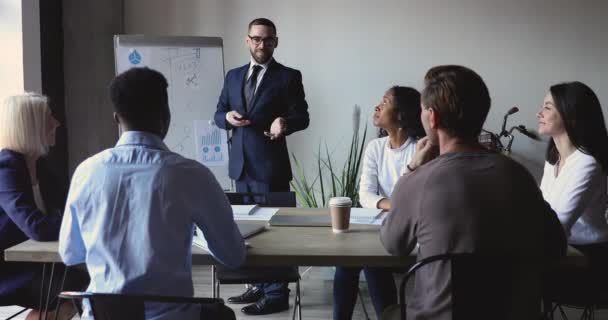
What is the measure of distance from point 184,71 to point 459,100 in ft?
9.56

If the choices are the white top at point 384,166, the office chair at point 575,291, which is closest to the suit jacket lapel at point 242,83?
the white top at point 384,166

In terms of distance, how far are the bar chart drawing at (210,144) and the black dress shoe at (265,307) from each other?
3.91 feet

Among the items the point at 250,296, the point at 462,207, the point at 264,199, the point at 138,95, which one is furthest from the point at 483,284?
the point at 250,296

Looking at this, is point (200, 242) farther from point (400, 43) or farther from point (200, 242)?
point (400, 43)

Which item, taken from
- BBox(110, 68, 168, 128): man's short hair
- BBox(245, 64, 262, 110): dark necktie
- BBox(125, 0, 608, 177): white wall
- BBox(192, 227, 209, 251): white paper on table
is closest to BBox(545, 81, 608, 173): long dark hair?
BBox(192, 227, 209, 251): white paper on table

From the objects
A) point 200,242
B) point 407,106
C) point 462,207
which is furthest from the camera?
point 407,106

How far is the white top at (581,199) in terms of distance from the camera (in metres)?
2.13

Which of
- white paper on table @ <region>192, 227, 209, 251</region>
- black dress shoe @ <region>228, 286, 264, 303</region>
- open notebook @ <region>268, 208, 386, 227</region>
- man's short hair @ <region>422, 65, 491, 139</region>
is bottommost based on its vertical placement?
black dress shoe @ <region>228, 286, 264, 303</region>

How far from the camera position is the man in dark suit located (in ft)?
11.7

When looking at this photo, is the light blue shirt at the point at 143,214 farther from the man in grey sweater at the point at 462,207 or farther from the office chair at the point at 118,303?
the man in grey sweater at the point at 462,207

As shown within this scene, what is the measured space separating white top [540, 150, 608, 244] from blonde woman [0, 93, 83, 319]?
5.65 feet

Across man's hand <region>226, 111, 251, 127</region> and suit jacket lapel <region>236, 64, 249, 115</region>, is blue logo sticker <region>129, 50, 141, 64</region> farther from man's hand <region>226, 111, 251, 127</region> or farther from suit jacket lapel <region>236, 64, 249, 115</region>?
man's hand <region>226, 111, 251, 127</region>

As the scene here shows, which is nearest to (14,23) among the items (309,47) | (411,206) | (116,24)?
(116,24)

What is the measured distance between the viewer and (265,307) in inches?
134
